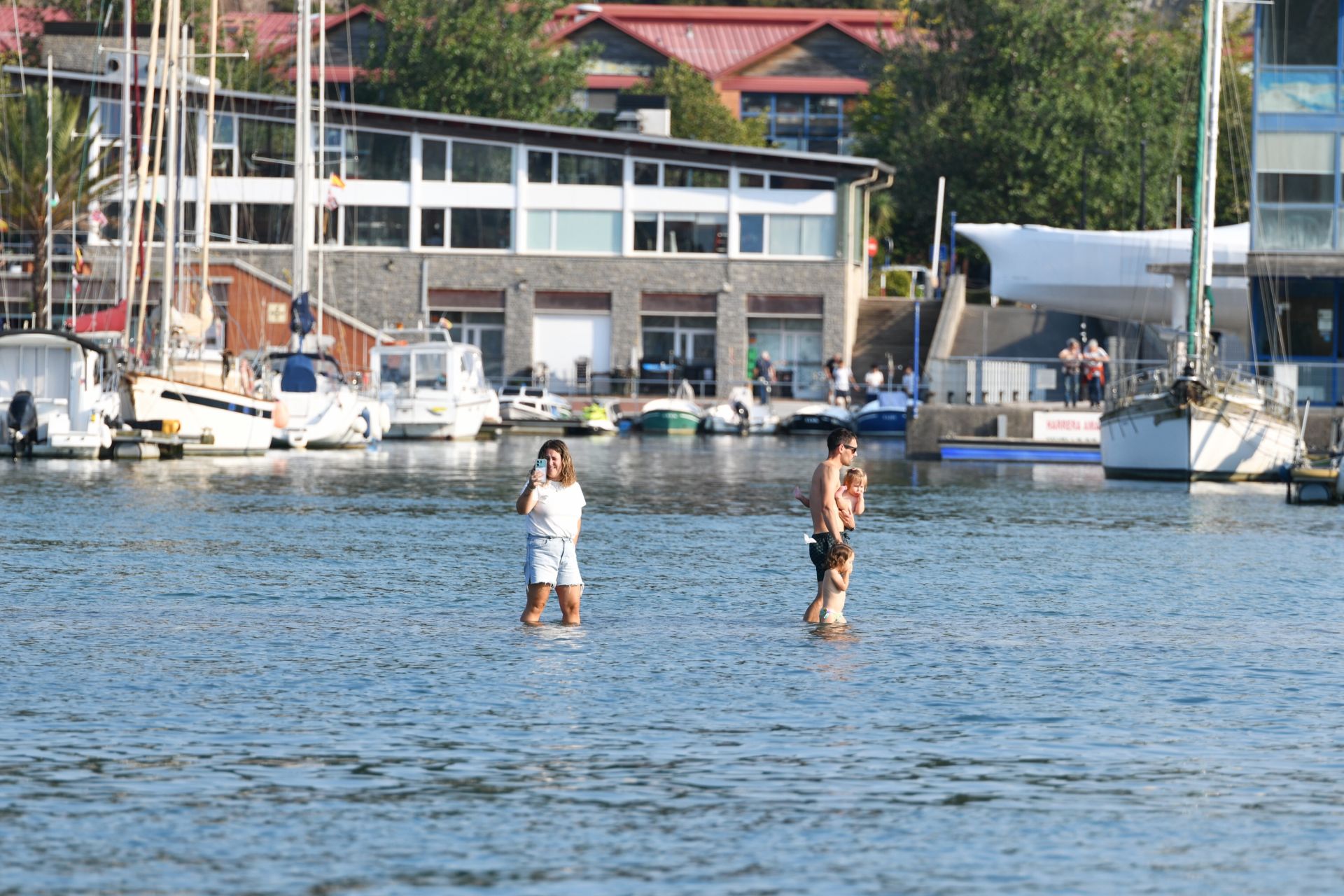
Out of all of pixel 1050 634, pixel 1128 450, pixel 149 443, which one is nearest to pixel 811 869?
pixel 1050 634

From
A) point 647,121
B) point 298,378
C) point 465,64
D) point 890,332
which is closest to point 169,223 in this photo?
point 298,378

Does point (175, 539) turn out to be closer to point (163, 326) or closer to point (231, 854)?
point (231, 854)

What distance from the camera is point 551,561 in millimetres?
17188

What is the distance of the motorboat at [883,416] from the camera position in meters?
66.8

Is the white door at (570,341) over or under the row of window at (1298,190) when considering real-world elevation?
under

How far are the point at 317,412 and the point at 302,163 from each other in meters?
9.36

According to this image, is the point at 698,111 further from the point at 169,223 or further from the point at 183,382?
the point at 183,382

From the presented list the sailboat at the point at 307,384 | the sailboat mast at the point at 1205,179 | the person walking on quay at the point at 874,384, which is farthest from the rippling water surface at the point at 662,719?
the person walking on quay at the point at 874,384

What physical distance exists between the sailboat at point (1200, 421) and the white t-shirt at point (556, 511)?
2575 centimetres

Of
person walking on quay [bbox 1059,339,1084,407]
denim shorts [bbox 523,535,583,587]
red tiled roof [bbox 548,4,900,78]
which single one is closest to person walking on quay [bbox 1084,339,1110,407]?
person walking on quay [bbox 1059,339,1084,407]

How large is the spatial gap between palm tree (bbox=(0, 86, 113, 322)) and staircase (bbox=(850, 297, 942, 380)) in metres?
26.6

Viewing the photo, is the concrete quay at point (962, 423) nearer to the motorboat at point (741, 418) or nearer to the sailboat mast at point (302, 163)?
the sailboat mast at point (302, 163)

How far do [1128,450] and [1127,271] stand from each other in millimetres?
24125

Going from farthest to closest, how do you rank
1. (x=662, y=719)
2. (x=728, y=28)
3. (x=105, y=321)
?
(x=728, y=28)
(x=105, y=321)
(x=662, y=719)
